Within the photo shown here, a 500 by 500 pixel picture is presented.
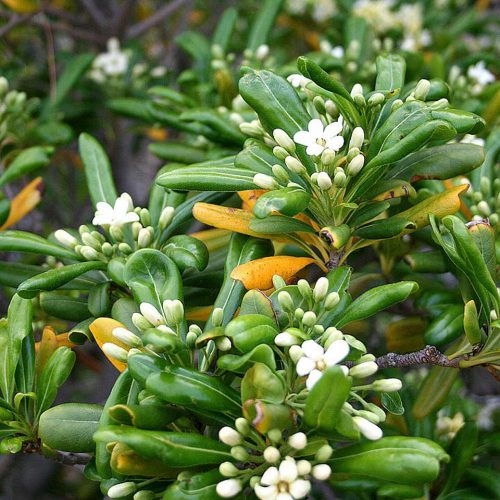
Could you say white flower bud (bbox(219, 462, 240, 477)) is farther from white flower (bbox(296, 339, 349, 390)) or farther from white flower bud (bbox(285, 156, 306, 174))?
white flower bud (bbox(285, 156, 306, 174))

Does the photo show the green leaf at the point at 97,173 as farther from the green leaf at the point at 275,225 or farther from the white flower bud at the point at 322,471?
the white flower bud at the point at 322,471

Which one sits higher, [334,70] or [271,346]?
[334,70]

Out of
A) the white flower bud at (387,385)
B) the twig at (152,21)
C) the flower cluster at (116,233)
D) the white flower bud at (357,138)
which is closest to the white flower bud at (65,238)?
the flower cluster at (116,233)

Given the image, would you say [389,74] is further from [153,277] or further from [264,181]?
[153,277]

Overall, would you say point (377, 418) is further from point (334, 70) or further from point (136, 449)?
point (334, 70)

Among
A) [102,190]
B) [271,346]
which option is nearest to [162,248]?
[102,190]

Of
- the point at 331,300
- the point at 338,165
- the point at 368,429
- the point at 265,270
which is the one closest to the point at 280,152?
the point at 338,165
